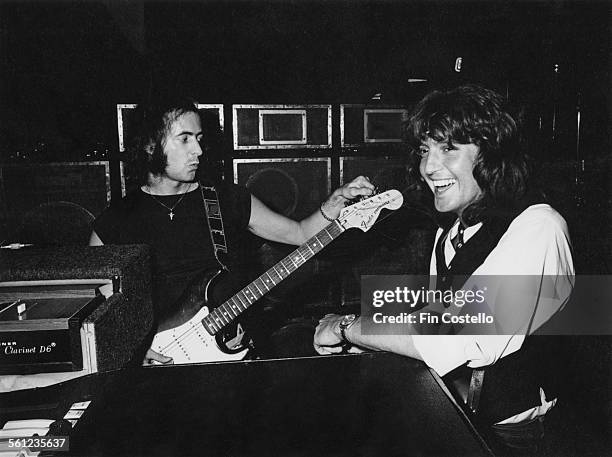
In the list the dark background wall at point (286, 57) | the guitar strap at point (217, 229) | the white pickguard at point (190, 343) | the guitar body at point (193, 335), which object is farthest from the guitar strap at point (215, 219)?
the dark background wall at point (286, 57)

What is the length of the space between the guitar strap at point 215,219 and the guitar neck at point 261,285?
0.50 feet

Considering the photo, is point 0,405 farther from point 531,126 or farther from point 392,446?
point 531,126

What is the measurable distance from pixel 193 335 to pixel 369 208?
83 centimetres

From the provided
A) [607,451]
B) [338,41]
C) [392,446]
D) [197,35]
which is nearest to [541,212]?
[392,446]

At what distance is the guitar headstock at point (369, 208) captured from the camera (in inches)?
76.8

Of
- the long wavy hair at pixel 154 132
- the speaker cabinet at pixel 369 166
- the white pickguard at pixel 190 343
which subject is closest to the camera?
the white pickguard at pixel 190 343

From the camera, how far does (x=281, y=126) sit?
3395 mm

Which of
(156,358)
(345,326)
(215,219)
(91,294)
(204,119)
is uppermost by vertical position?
(204,119)

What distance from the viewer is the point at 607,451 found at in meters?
1.95

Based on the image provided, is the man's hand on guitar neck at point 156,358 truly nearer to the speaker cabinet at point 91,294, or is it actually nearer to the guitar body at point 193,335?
the guitar body at point 193,335

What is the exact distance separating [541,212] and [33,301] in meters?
0.99

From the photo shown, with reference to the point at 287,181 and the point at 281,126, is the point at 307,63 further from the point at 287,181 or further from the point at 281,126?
the point at 287,181

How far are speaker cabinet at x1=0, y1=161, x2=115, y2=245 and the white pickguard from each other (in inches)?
59.7

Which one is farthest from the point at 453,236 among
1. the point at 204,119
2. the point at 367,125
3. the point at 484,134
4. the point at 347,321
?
the point at 367,125
